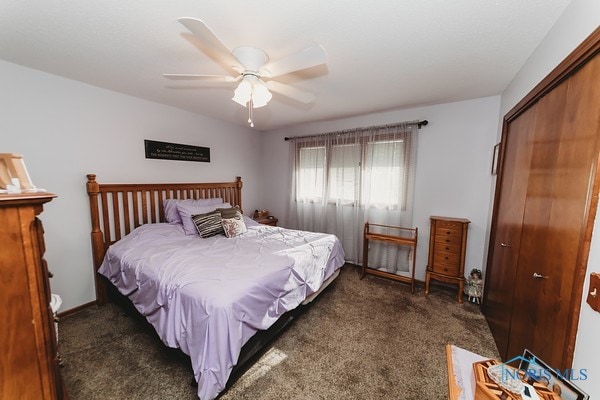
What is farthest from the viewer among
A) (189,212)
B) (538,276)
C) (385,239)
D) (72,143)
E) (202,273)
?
(385,239)

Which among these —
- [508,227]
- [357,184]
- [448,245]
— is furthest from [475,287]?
[357,184]

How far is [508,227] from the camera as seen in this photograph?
191cm

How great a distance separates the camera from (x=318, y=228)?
4000 millimetres

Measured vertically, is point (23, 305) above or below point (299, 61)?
below

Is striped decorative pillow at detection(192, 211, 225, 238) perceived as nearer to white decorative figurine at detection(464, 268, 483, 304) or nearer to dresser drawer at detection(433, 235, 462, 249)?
dresser drawer at detection(433, 235, 462, 249)

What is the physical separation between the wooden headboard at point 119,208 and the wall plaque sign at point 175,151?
39cm

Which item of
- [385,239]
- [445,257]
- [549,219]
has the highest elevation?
[549,219]

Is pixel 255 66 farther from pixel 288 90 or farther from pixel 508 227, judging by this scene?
pixel 508 227

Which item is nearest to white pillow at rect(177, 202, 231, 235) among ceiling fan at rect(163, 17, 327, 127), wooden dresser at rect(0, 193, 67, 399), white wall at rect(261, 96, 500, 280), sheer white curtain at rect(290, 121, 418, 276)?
ceiling fan at rect(163, 17, 327, 127)

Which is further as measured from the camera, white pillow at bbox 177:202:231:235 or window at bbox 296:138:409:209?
window at bbox 296:138:409:209

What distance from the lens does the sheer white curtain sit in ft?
10.5

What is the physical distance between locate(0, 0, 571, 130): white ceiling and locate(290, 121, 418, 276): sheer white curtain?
93 centimetres

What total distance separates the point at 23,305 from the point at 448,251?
11.1 ft

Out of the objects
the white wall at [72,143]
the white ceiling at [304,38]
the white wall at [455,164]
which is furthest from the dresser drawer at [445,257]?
the white wall at [72,143]
